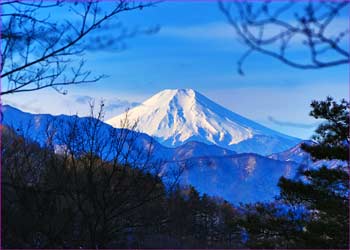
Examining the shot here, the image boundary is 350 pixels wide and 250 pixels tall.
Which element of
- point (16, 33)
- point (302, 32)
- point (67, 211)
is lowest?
point (67, 211)

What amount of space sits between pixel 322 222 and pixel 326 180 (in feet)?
4.10

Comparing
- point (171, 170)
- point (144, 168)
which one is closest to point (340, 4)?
point (144, 168)

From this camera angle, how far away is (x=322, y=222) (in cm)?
1606

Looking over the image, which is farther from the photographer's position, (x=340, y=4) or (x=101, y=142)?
(x=101, y=142)

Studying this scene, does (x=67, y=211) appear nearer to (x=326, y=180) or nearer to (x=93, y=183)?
(x=93, y=183)

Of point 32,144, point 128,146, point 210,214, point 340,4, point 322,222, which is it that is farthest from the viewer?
point 210,214

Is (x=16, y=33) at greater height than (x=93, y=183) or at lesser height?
greater

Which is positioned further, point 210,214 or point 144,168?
point 210,214

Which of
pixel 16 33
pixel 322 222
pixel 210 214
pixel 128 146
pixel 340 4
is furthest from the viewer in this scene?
pixel 210 214

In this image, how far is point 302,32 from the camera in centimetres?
251

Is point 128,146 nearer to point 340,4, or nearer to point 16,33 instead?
point 16,33

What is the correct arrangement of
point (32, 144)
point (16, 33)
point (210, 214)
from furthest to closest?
point (210, 214) → point (32, 144) → point (16, 33)

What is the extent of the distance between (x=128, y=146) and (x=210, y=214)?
42466mm

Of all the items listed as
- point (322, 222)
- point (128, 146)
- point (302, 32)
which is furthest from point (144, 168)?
point (322, 222)
